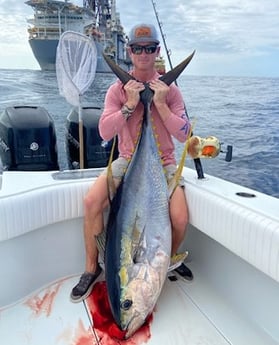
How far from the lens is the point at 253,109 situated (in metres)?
9.91

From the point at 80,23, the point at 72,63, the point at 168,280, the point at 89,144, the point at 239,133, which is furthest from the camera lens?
the point at 80,23

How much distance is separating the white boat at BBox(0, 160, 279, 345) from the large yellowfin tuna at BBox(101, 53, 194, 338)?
0.58ft

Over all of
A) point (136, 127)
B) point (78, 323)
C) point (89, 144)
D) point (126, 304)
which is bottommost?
point (78, 323)

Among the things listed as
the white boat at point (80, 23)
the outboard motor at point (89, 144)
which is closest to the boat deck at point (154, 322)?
the outboard motor at point (89, 144)

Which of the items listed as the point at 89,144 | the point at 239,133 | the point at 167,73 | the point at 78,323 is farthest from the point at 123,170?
→ the point at 239,133

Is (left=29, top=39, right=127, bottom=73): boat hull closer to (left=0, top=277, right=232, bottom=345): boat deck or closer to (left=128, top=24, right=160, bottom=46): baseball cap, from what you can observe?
(left=128, top=24, right=160, bottom=46): baseball cap

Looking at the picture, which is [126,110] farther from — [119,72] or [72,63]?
[72,63]

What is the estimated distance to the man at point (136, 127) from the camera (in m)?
1.74

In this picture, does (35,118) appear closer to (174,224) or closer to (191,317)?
(174,224)

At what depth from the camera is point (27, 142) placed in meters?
2.81

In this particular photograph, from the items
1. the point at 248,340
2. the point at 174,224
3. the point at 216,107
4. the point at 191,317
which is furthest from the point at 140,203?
the point at 216,107

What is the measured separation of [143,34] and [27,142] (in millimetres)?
1413

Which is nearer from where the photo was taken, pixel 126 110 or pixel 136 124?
pixel 126 110

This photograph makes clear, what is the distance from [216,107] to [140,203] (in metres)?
9.90
